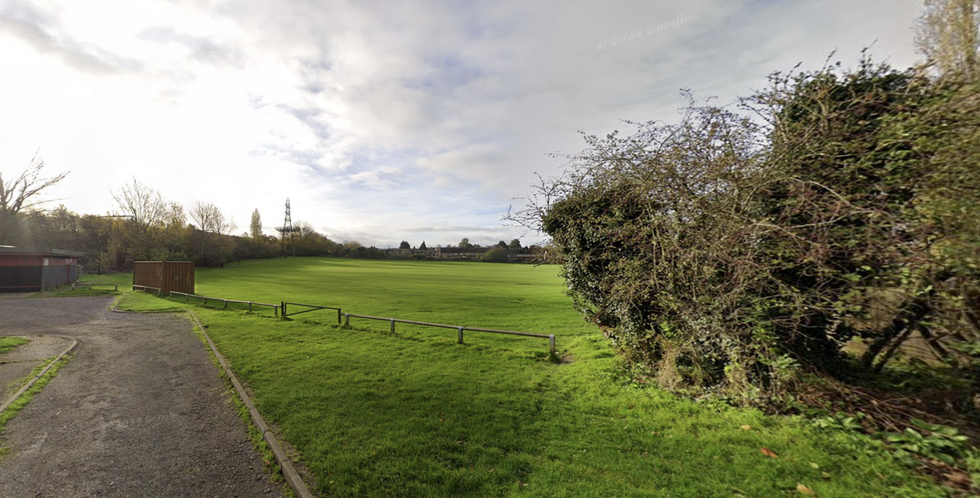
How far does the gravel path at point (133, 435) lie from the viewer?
3.69 metres

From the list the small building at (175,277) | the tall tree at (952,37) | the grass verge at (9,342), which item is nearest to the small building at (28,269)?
the small building at (175,277)

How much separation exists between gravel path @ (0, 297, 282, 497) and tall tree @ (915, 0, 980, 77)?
9198 mm

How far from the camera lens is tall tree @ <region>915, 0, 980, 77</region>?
13.7 ft

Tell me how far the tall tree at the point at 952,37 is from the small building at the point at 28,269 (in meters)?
41.9

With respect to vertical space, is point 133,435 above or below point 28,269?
below

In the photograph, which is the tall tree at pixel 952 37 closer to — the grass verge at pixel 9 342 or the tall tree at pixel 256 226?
the grass verge at pixel 9 342

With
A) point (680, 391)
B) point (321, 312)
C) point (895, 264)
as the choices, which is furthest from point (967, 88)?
point (321, 312)

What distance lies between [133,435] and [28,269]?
1318 inches

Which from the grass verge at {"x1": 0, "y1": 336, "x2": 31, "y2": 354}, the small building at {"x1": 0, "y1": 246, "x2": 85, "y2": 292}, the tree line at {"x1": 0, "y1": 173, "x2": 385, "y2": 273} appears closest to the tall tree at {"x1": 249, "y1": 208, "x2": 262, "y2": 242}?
the tree line at {"x1": 0, "y1": 173, "x2": 385, "y2": 273}

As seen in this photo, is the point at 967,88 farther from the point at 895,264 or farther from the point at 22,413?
the point at 22,413

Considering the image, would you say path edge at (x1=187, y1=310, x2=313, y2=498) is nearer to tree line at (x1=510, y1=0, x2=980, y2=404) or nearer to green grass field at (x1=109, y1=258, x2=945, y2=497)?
green grass field at (x1=109, y1=258, x2=945, y2=497)

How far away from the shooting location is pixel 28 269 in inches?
946

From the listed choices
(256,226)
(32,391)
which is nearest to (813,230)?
(32,391)

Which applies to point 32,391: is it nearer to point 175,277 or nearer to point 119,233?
point 175,277
